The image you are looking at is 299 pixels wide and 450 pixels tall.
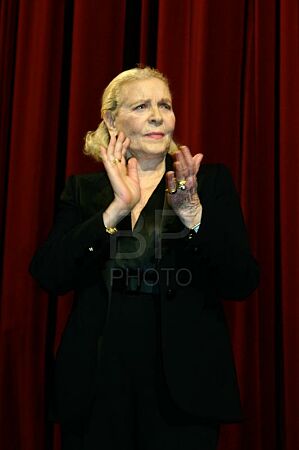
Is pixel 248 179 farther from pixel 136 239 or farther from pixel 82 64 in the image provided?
pixel 136 239

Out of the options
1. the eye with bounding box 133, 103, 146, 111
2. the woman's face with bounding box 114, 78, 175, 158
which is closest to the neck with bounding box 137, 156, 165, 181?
the woman's face with bounding box 114, 78, 175, 158

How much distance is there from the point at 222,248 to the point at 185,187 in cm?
15

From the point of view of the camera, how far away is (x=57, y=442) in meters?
2.08

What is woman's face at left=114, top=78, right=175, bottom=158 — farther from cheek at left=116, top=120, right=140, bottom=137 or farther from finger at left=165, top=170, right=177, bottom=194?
finger at left=165, top=170, right=177, bottom=194

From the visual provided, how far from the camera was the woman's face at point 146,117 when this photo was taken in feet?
4.60

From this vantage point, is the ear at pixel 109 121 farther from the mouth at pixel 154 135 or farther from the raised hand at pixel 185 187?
the raised hand at pixel 185 187

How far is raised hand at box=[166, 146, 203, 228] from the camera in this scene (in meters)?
1.20

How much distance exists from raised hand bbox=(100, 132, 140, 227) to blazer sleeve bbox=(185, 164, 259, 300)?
0.15m

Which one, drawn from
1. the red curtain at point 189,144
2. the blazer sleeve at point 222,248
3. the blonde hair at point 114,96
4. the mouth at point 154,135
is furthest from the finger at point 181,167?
the red curtain at point 189,144

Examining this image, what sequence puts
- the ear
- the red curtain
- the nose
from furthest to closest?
1. the red curtain
2. the ear
3. the nose

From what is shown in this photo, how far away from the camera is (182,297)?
1.26 meters

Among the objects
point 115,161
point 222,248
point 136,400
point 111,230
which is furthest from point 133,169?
point 136,400

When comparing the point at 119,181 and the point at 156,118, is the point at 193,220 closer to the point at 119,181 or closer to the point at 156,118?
the point at 119,181

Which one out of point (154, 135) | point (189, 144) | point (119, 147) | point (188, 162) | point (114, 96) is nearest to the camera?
point (188, 162)
